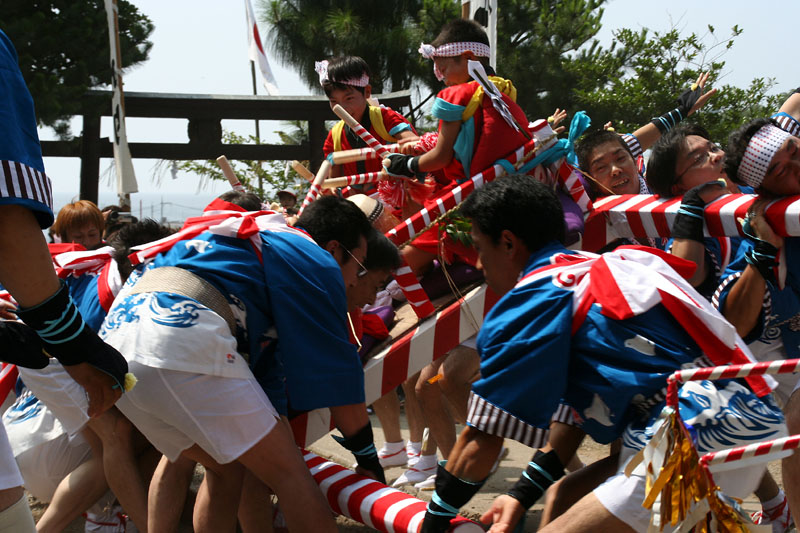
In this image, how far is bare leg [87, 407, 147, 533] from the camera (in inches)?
140

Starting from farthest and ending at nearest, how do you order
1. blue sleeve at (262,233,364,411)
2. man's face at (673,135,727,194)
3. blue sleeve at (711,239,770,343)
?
man's face at (673,135,727,194) → blue sleeve at (711,239,770,343) → blue sleeve at (262,233,364,411)

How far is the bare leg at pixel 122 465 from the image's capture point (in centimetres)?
355

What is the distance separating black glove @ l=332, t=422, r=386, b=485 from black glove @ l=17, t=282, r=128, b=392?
1390 millimetres

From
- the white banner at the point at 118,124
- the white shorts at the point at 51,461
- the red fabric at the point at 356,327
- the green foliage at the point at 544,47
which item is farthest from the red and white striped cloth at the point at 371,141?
the green foliage at the point at 544,47

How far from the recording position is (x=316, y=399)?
9.55 feet

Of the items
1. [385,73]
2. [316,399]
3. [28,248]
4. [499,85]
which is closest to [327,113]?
[385,73]

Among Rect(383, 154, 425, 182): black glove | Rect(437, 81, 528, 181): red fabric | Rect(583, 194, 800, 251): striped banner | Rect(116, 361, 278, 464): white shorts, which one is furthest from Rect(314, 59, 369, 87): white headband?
Rect(116, 361, 278, 464): white shorts

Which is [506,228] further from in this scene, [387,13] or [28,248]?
[387,13]

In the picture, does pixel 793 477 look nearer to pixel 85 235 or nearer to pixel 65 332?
pixel 65 332

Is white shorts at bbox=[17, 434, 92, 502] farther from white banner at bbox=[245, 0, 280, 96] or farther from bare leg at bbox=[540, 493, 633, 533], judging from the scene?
white banner at bbox=[245, 0, 280, 96]

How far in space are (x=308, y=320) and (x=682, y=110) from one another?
334 centimetres

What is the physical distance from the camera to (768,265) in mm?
3010

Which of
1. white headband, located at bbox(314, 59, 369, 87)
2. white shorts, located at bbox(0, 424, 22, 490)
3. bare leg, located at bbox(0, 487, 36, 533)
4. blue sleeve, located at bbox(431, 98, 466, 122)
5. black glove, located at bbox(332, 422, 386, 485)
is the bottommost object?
black glove, located at bbox(332, 422, 386, 485)

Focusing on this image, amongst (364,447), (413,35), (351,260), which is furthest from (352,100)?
(413,35)
